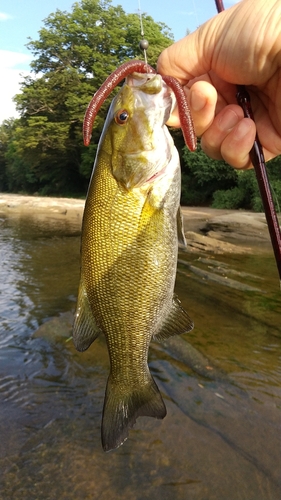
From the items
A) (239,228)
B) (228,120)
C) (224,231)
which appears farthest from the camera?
(224,231)

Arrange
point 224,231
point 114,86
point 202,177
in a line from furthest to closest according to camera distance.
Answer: point 202,177, point 224,231, point 114,86

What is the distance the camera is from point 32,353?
6.28 metres

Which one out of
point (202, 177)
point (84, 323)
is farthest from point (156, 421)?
point (202, 177)

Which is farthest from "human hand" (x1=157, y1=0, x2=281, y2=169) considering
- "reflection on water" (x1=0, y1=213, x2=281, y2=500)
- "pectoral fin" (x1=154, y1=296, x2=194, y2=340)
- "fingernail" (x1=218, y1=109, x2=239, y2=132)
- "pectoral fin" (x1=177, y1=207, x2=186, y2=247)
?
"reflection on water" (x1=0, y1=213, x2=281, y2=500)

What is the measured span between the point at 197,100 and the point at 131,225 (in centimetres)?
91

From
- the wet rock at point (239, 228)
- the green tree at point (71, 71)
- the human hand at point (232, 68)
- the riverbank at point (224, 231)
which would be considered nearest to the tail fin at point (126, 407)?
the human hand at point (232, 68)

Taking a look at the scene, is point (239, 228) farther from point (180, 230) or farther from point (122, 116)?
Answer: point (122, 116)

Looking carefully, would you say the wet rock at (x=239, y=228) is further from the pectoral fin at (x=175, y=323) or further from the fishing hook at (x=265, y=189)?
the pectoral fin at (x=175, y=323)

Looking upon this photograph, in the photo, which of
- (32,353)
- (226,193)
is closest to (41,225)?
(226,193)

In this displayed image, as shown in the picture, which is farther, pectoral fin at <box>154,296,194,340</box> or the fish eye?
pectoral fin at <box>154,296,194,340</box>

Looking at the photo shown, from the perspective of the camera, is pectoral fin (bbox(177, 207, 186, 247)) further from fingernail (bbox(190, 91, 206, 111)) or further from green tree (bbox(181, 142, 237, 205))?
green tree (bbox(181, 142, 237, 205))

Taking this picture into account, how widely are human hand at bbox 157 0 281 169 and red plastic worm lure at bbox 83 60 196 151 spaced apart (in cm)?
47

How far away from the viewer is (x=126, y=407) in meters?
2.33

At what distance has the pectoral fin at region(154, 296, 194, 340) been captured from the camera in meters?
2.25
